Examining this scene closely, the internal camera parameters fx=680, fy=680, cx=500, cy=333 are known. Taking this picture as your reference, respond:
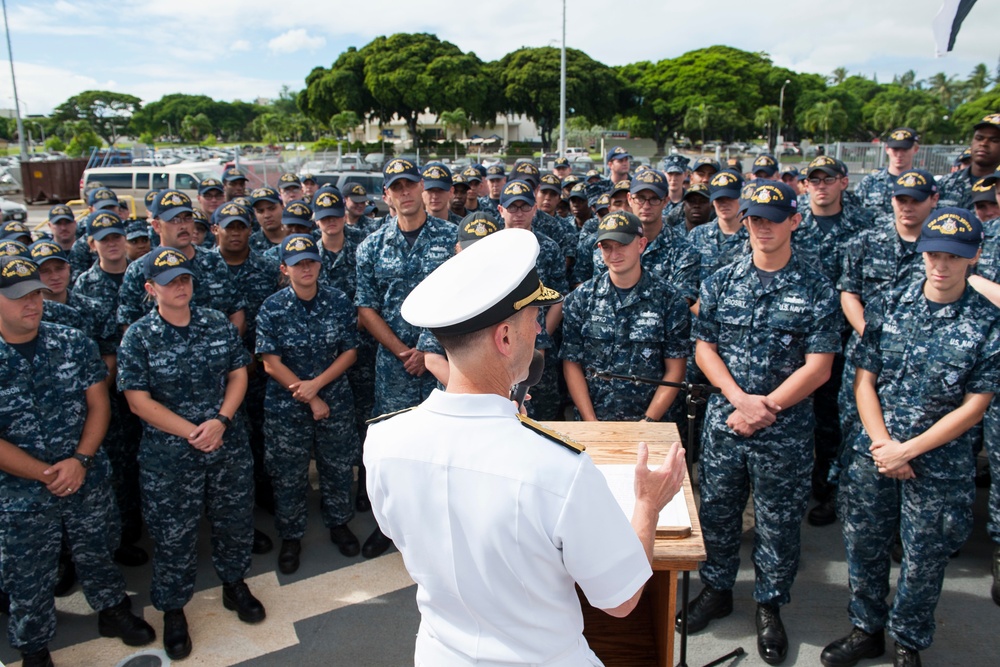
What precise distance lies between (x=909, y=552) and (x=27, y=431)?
406cm

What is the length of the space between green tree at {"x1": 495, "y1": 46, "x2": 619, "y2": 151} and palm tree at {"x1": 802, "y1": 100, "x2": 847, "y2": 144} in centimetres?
1691

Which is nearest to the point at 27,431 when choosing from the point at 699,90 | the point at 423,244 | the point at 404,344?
the point at 404,344

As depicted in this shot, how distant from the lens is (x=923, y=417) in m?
2.90

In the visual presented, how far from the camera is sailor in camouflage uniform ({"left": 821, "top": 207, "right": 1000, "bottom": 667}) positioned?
9.25 ft

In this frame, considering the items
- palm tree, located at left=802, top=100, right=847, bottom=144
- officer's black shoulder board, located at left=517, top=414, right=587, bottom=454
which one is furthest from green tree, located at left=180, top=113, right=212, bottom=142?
officer's black shoulder board, located at left=517, top=414, right=587, bottom=454

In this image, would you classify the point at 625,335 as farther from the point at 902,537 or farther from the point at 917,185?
the point at 917,185

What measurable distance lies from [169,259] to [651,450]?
8.39ft

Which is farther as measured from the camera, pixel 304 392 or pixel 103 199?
pixel 103 199

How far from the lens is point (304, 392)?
4.02m

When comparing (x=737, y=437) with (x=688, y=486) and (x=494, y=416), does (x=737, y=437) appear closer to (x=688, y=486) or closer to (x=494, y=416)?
(x=688, y=486)

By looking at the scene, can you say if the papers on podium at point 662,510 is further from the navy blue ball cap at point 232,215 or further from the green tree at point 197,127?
the green tree at point 197,127

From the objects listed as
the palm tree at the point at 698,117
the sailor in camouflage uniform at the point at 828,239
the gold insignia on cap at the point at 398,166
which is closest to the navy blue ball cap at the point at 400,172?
the gold insignia on cap at the point at 398,166

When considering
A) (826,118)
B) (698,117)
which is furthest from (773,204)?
(826,118)

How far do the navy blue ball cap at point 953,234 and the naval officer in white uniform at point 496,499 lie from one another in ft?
7.07
